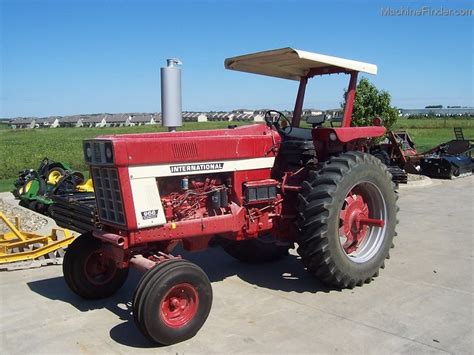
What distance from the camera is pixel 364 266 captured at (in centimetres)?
519

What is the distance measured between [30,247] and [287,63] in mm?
4054

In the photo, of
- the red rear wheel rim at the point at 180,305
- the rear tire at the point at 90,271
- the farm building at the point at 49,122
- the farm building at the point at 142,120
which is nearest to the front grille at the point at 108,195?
the rear tire at the point at 90,271

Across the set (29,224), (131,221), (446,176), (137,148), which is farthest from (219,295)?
(446,176)

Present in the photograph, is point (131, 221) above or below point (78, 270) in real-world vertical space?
above

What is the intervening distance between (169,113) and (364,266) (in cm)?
353

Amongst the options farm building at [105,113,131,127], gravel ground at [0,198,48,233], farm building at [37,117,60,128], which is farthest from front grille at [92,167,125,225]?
farm building at [37,117,60,128]

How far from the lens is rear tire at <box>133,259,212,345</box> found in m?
3.78

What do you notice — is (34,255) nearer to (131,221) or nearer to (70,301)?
(70,301)

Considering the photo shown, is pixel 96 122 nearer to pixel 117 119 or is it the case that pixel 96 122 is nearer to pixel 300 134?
pixel 117 119

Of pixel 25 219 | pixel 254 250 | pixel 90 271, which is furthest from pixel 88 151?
pixel 25 219

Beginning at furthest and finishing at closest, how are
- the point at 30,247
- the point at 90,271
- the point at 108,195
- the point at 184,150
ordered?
the point at 30,247
the point at 90,271
the point at 184,150
the point at 108,195

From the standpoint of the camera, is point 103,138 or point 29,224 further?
point 29,224

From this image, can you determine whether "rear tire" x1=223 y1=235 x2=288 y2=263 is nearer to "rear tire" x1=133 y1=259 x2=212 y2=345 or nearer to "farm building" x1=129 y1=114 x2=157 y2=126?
"rear tire" x1=133 y1=259 x2=212 y2=345

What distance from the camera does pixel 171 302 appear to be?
403cm
